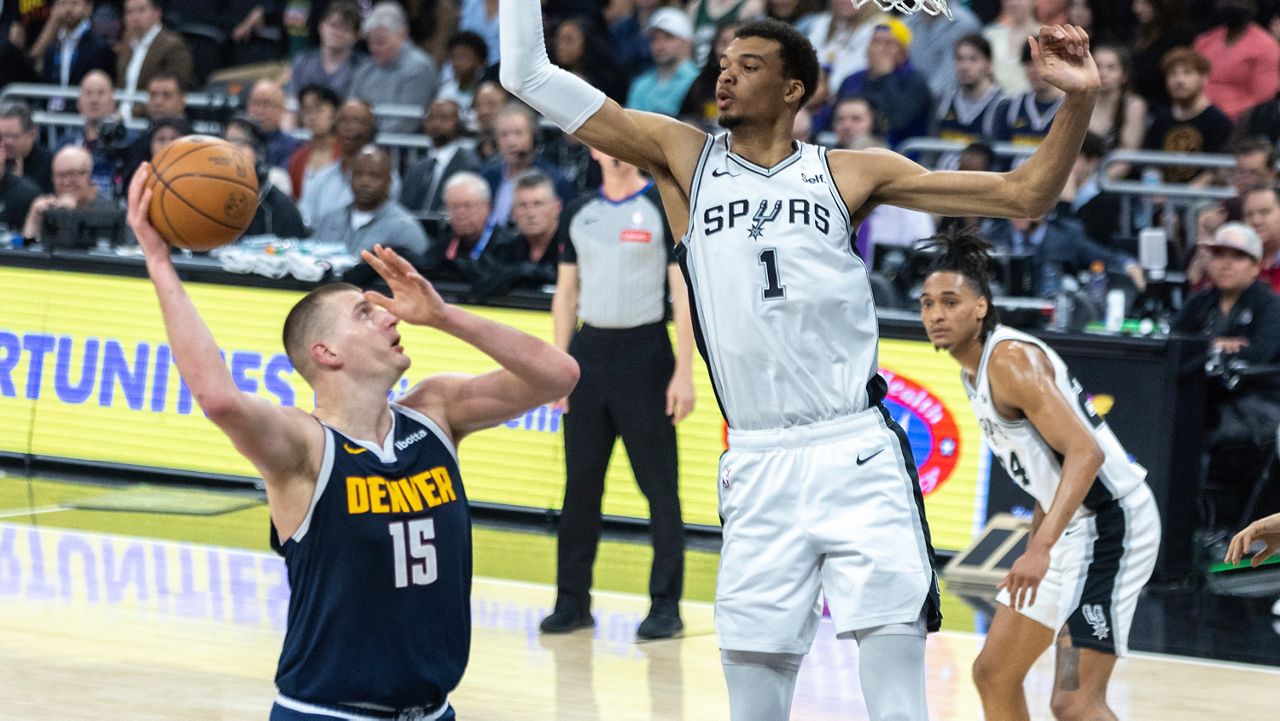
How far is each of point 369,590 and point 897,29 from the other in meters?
9.85

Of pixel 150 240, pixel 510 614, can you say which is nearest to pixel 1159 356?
pixel 510 614

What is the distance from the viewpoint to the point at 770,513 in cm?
457

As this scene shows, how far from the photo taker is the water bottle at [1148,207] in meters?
11.8

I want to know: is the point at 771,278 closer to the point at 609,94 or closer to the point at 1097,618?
the point at 1097,618

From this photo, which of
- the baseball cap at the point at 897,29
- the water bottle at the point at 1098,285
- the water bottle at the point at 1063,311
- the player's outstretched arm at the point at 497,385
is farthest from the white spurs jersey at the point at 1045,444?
the baseball cap at the point at 897,29

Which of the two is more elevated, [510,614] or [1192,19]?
[1192,19]

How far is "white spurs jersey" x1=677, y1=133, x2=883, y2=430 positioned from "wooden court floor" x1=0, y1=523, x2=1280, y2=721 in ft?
8.45

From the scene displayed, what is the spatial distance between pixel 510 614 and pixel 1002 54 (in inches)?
258

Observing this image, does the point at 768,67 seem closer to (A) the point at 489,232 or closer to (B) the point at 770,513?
(B) the point at 770,513

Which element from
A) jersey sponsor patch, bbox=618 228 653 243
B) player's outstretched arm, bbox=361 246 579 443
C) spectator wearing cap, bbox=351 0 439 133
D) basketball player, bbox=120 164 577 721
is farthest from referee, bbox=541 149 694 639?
spectator wearing cap, bbox=351 0 439 133

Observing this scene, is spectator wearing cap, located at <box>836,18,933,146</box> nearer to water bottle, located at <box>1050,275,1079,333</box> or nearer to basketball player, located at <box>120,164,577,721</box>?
water bottle, located at <box>1050,275,1079,333</box>

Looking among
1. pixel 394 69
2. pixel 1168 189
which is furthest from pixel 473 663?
pixel 394 69

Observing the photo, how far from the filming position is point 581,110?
4.55 metres

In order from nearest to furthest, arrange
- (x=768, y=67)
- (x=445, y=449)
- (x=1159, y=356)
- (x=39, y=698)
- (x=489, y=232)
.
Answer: (x=445, y=449) < (x=768, y=67) < (x=39, y=698) < (x=1159, y=356) < (x=489, y=232)
